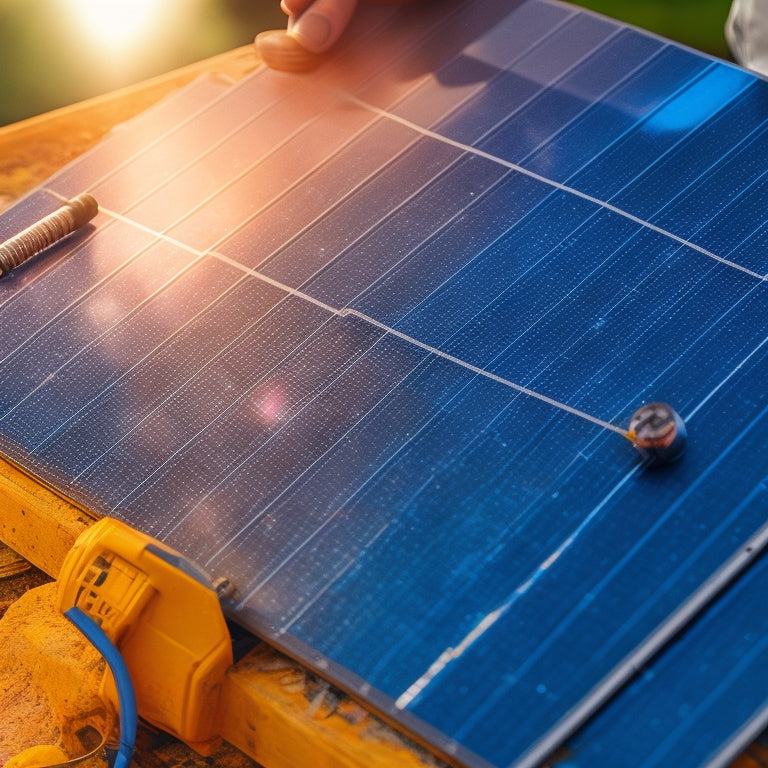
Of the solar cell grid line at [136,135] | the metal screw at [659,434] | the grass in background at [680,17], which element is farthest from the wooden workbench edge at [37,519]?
the grass in background at [680,17]

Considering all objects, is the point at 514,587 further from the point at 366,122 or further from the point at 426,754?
the point at 366,122

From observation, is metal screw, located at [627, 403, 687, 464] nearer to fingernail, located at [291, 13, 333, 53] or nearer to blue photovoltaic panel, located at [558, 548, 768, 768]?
blue photovoltaic panel, located at [558, 548, 768, 768]

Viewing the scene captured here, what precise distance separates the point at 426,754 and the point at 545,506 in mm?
427

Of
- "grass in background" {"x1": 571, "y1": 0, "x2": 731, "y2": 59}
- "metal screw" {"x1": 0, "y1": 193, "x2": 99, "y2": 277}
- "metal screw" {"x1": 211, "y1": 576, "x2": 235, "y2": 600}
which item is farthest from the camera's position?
"grass in background" {"x1": 571, "y1": 0, "x2": 731, "y2": 59}

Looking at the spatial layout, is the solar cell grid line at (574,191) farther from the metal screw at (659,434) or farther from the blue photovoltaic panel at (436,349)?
the metal screw at (659,434)

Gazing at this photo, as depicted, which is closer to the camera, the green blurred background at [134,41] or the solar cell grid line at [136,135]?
the solar cell grid line at [136,135]

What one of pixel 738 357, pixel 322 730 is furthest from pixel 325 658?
pixel 738 357

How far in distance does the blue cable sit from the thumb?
159 centimetres

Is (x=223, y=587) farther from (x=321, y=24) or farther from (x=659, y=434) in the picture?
(x=321, y=24)

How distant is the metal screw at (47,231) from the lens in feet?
8.48

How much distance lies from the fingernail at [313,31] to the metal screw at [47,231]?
653 millimetres

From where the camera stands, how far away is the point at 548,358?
7.04 ft

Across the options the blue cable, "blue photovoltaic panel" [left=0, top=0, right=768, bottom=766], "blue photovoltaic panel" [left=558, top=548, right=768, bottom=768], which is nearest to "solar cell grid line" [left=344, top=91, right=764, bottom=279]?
"blue photovoltaic panel" [left=0, top=0, right=768, bottom=766]

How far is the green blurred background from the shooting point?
529cm
